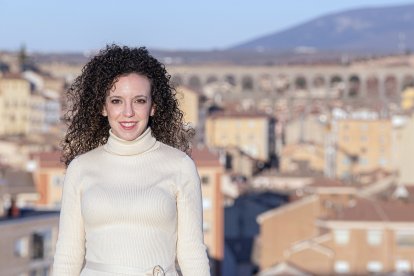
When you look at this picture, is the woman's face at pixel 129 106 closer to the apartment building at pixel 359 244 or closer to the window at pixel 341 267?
the apartment building at pixel 359 244

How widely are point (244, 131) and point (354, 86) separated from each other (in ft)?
164

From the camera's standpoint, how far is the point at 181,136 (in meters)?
3.10

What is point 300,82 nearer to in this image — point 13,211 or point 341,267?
point 341,267

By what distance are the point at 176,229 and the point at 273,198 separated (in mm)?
36018

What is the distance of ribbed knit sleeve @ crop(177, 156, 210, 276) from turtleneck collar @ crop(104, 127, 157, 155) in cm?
9

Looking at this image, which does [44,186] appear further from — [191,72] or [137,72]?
[191,72]

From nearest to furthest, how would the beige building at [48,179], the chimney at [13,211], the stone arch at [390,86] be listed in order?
the chimney at [13,211] < the beige building at [48,179] < the stone arch at [390,86]

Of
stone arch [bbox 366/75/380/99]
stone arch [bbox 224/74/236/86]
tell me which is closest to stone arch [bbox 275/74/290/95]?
stone arch [bbox 224/74/236/86]

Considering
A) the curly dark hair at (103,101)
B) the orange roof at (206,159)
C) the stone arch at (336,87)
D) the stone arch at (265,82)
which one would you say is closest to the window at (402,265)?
the orange roof at (206,159)

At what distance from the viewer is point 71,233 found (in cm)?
289

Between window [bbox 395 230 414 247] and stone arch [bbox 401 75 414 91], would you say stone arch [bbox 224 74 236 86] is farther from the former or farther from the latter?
window [bbox 395 230 414 247]

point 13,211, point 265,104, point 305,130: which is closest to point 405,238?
point 13,211

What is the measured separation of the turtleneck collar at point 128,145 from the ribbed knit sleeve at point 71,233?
0.27 ft

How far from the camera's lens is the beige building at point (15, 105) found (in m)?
71.2
